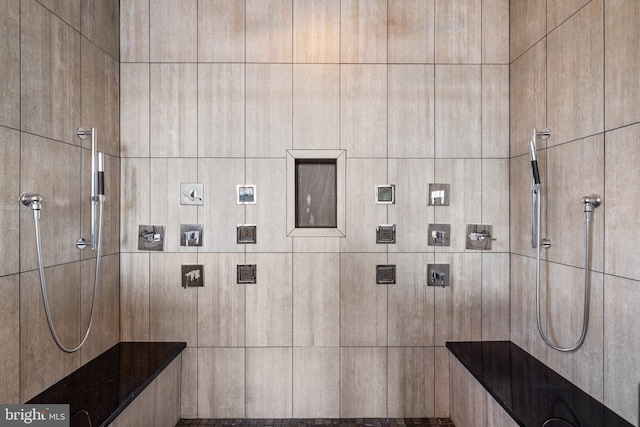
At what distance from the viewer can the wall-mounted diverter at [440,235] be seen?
2.16 m

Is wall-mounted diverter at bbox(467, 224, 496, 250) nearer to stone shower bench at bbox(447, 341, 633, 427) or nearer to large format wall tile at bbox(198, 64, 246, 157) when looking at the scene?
stone shower bench at bbox(447, 341, 633, 427)

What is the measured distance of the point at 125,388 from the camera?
162cm

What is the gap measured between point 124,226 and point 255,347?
118cm

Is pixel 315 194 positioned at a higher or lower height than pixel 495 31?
lower

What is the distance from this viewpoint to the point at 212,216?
2.16 metres

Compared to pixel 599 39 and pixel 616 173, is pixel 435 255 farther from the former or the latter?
pixel 599 39

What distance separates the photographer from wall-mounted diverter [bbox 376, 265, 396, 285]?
7.09 ft

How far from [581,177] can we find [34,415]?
2687 mm

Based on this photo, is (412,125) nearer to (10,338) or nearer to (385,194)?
(385,194)

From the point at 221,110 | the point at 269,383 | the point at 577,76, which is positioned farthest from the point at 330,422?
the point at 577,76

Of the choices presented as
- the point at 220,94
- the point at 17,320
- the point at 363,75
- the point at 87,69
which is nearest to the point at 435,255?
the point at 363,75

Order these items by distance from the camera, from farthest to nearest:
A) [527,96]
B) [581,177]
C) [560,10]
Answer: [527,96] < [560,10] < [581,177]

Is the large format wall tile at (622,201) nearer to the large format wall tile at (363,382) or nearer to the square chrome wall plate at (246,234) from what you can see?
the large format wall tile at (363,382)

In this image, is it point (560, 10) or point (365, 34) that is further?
point (365, 34)
